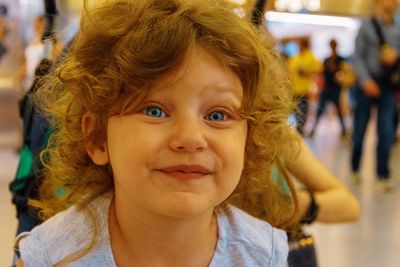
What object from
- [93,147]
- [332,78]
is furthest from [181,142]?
→ [332,78]

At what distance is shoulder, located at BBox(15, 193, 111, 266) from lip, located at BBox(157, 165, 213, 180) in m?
0.20

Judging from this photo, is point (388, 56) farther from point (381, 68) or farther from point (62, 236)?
point (62, 236)

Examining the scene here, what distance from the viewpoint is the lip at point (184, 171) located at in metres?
0.76

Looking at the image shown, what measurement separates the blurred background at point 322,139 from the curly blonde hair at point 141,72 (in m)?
0.16

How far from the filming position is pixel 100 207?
3.07 ft

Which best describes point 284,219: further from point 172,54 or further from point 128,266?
point 172,54

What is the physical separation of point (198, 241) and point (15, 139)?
19.2 feet

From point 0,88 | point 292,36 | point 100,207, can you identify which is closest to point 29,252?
point 100,207

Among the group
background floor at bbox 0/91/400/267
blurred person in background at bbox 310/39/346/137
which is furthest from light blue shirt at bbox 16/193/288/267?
blurred person in background at bbox 310/39/346/137

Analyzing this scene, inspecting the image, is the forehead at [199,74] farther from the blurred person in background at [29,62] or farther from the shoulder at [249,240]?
the blurred person in background at [29,62]

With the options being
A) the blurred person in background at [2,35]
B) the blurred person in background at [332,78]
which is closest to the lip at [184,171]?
the blurred person in background at [2,35]

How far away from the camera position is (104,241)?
879mm

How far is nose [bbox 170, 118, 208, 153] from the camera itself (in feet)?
2.44

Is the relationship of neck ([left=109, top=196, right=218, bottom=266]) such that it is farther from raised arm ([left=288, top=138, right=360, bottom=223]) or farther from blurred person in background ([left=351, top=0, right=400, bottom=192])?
blurred person in background ([left=351, top=0, right=400, bottom=192])
